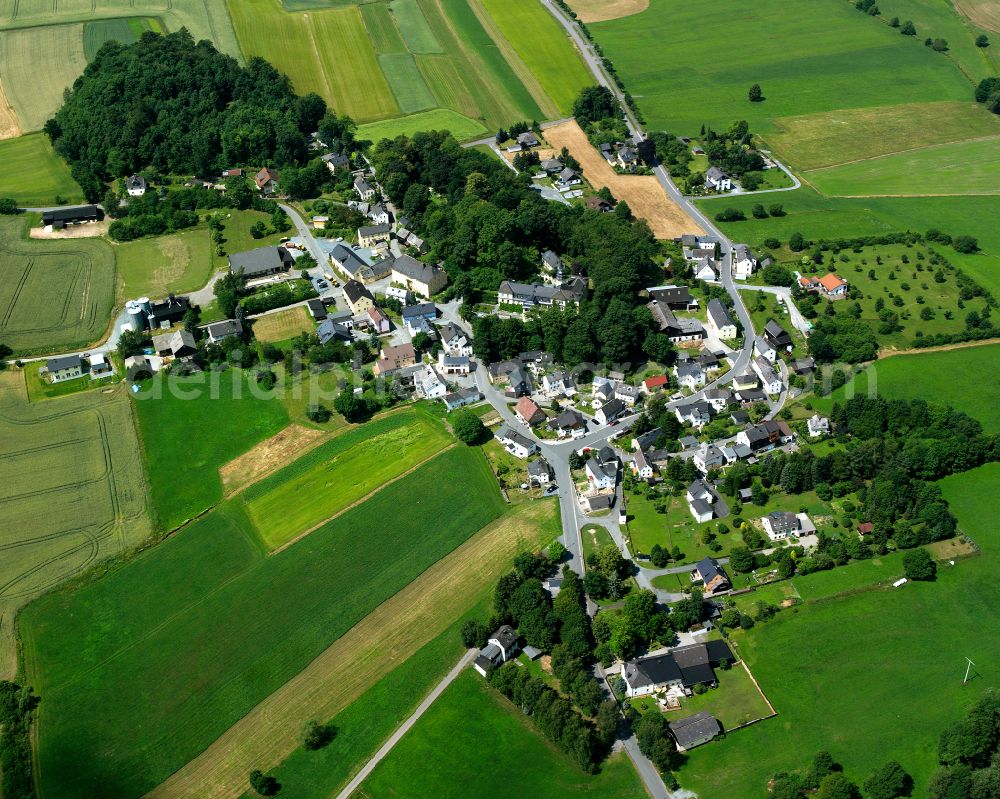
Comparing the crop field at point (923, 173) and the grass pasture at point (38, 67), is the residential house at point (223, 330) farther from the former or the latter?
the crop field at point (923, 173)

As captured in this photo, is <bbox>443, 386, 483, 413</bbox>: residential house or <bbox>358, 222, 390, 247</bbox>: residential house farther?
<bbox>358, 222, 390, 247</bbox>: residential house

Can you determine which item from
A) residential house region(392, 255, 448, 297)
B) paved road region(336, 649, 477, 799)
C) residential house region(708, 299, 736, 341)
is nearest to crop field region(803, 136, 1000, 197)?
residential house region(708, 299, 736, 341)

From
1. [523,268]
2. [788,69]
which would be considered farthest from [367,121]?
[788,69]

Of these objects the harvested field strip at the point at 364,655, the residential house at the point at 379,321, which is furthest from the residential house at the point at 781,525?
the residential house at the point at 379,321

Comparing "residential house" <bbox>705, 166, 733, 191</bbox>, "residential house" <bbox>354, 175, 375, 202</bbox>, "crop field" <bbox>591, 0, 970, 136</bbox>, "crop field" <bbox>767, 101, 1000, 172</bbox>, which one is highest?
"crop field" <bbox>591, 0, 970, 136</bbox>

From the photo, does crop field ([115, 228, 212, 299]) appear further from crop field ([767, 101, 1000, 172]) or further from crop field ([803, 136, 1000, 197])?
crop field ([767, 101, 1000, 172])
